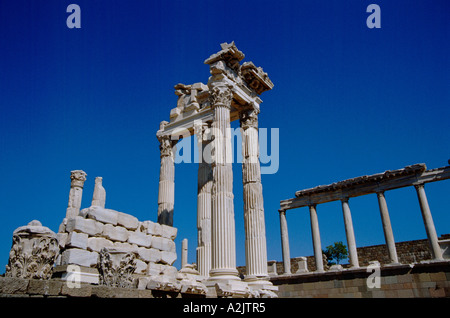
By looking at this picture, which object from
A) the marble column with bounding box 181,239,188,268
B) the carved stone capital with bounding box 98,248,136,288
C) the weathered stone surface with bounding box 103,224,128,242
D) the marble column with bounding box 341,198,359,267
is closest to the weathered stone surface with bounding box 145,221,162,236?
the weathered stone surface with bounding box 103,224,128,242

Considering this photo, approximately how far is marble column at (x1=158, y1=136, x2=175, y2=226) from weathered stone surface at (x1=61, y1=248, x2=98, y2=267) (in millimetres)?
8339

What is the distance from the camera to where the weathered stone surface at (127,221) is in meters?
10.1

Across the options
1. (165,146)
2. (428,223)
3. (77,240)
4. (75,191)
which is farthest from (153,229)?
(428,223)

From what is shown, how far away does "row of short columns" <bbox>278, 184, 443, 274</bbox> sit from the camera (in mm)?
21562

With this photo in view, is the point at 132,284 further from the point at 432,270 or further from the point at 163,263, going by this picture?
the point at 432,270

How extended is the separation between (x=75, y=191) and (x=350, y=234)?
1901 centimetres

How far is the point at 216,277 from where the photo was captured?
37.5 ft

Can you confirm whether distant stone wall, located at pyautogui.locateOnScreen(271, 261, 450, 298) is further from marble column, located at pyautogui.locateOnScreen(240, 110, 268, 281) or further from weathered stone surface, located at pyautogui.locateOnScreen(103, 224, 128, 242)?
weathered stone surface, located at pyautogui.locateOnScreen(103, 224, 128, 242)

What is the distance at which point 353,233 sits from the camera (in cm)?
2473

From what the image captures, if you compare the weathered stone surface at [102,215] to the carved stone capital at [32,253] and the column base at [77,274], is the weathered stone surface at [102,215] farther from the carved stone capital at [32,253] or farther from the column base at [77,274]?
the carved stone capital at [32,253]

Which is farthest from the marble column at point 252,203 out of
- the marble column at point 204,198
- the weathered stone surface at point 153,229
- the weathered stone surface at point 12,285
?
the weathered stone surface at point 12,285

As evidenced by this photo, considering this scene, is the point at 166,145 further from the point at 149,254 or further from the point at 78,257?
the point at 78,257

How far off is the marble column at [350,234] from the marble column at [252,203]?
11999 mm

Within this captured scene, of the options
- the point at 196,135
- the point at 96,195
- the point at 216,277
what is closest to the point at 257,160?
the point at 196,135
